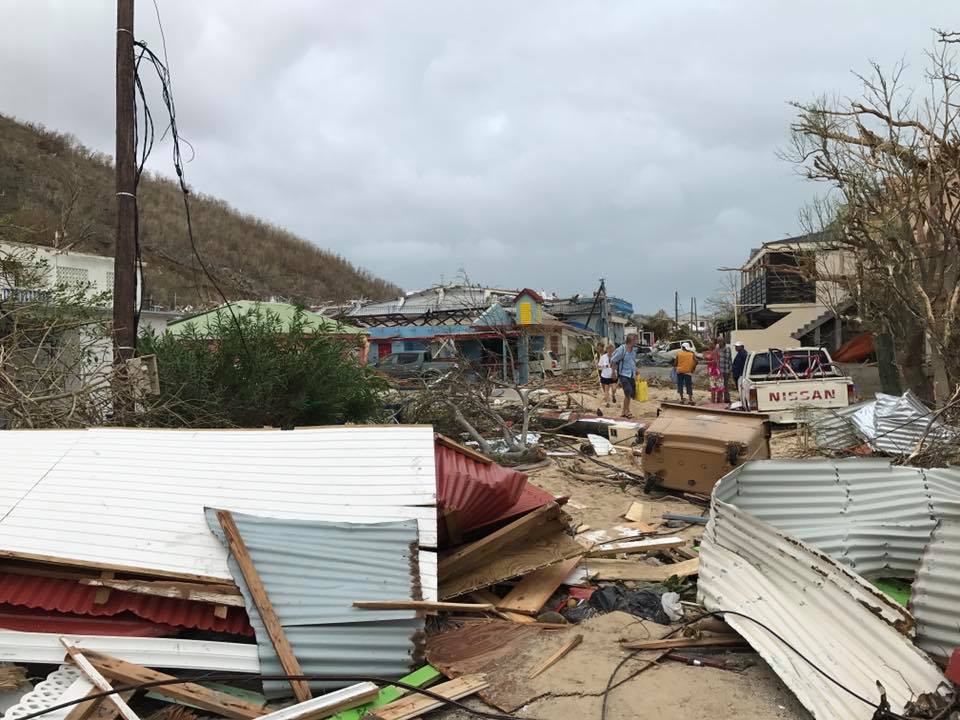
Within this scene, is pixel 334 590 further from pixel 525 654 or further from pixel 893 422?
pixel 893 422

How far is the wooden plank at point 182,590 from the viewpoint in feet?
12.3

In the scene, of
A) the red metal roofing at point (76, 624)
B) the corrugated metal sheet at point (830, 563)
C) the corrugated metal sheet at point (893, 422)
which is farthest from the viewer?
the corrugated metal sheet at point (893, 422)

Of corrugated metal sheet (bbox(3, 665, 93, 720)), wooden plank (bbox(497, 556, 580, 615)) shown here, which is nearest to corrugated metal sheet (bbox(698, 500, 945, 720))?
wooden plank (bbox(497, 556, 580, 615))

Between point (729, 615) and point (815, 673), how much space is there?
2.34 ft

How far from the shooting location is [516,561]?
518 centimetres

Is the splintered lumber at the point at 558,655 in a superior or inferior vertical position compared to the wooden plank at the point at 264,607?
inferior

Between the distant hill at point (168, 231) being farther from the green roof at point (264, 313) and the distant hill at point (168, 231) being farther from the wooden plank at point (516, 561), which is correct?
the wooden plank at point (516, 561)

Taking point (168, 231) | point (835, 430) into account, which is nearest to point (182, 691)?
point (835, 430)

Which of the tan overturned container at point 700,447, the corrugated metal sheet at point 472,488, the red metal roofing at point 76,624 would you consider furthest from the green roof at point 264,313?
the red metal roofing at point 76,624

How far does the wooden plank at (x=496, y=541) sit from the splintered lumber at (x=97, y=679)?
7.08ft

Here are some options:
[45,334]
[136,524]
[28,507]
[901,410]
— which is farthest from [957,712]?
[45,334]

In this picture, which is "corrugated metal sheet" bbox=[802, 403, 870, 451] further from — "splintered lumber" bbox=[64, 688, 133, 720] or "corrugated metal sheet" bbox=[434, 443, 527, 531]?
"splintered lumber" bbox=[64, 688, 133, 720]

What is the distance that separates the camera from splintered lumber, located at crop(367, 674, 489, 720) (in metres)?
3.44

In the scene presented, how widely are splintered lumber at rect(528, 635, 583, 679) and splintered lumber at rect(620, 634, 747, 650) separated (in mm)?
315
